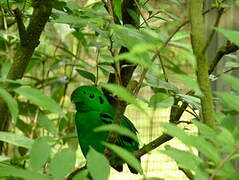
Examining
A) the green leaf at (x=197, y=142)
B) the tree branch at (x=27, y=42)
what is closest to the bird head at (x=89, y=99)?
the tree branch at (x=27, y=42)

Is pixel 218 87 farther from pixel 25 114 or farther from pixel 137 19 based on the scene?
pixel 137 19

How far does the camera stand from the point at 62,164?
0.57 meters

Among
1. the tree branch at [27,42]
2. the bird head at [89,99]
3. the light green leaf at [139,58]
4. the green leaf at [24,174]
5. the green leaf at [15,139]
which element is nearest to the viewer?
the light green leaf at [139,58]

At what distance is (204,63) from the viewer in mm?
598

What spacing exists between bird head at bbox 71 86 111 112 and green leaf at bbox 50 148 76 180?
609 millimetres

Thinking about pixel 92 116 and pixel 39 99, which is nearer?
pixel 39 99

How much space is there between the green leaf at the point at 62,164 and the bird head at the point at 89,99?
0.61m

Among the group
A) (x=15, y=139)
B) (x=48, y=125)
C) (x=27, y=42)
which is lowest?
(x=48, y=125)

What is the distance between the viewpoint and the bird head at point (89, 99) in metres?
1.19

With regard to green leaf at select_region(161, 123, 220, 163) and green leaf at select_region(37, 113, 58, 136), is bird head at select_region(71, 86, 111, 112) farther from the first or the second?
green leaf at select_region(161, 123, 220, 163)

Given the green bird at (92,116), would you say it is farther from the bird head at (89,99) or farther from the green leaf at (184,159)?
the green leaf at (184,159)

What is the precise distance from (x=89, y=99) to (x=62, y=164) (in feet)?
2.10

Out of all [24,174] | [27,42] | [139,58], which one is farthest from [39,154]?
[27,42]

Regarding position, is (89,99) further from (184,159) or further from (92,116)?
(184,159)
